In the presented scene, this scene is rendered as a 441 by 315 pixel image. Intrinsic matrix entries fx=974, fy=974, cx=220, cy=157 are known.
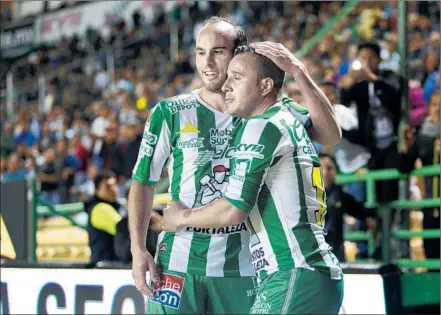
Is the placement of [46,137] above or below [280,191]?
above

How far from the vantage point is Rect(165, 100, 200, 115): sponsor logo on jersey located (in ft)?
14.9

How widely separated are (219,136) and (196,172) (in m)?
0.20

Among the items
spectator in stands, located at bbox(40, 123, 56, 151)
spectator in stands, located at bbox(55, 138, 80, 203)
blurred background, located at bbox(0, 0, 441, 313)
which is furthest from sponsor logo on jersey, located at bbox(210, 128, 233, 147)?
spectator in stands, located at bbox(40, 123, 56, 151)

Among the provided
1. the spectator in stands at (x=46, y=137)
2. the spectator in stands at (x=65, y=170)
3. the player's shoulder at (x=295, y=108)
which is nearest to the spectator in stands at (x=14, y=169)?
the spectator in stands at (x=65, y=170)

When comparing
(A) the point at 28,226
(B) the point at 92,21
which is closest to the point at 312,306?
(A) the point at 28,226

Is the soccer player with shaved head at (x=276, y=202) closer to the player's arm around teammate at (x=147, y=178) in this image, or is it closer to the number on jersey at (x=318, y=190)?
the number on jersey at (x=318, y=190)

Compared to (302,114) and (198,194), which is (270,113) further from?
(198,194)

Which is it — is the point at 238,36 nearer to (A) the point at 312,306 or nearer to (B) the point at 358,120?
(A) the point at 312,306

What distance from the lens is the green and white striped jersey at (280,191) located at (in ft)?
12.1

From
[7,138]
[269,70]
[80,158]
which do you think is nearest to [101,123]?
[80,158]

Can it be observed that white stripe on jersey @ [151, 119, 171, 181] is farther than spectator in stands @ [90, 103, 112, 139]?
No

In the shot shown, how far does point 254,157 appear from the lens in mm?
3689

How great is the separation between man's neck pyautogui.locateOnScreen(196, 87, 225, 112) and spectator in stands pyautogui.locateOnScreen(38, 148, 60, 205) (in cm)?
1014

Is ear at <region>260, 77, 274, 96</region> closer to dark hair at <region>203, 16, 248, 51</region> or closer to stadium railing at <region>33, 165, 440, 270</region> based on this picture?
dark hair at <region>203, 16, 248, 51</region>
